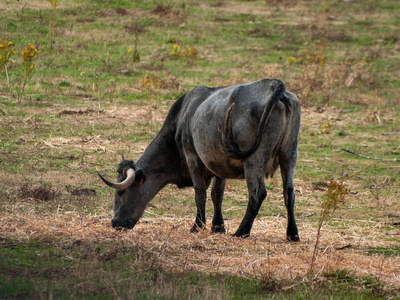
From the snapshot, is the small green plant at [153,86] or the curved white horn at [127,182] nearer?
the curved white horn at [127,182]

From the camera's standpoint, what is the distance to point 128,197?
838 cm

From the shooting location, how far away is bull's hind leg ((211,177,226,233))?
821 cm

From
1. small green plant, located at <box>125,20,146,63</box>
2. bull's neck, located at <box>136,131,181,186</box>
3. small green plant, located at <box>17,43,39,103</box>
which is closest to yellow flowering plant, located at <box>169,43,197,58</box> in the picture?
small green plant, located at <box>125,20,146,63</box>

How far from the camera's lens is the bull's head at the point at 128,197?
8172mm

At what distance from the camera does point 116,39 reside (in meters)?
21.3

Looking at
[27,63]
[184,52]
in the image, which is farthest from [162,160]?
[184,52]

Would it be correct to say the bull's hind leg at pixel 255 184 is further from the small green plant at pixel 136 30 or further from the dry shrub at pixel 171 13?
the dry shrub at pixel 171 13

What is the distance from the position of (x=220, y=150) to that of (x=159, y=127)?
260 inches

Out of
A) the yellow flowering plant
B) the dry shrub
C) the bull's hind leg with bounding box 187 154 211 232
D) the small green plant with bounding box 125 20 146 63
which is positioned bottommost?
the bull's hind leg with bounding box 187 154 211 232

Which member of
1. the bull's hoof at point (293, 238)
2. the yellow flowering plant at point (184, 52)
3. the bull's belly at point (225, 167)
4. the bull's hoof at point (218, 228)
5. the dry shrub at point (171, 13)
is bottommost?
the bull's hoof at point (218, 228)

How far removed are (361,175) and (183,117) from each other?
17.6ft

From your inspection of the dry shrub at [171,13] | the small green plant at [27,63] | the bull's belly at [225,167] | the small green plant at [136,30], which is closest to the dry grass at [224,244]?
the bull's belly at [225,167]

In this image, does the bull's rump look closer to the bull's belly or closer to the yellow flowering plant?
the bull's belly

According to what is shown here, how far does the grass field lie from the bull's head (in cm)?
35
